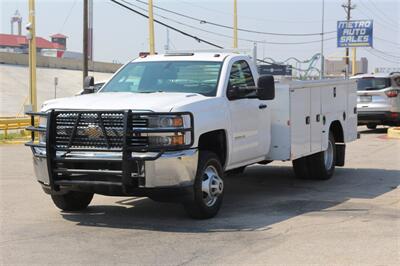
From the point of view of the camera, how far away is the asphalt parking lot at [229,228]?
6.01 metres

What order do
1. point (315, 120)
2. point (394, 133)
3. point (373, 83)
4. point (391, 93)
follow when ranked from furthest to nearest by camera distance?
point (373, 83), point (391, 93), point (394, 133), point (315, 120)

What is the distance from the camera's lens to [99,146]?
7.07 metres

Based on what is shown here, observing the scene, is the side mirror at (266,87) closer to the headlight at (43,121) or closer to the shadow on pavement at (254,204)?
the shadow on pavement at (254,204)

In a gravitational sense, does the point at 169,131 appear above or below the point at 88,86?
below

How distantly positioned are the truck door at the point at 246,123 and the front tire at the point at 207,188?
501 millimetres

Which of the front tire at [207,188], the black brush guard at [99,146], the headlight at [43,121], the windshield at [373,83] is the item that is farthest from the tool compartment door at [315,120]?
the windshield at [373,83]

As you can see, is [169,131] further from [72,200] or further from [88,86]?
[88,86]

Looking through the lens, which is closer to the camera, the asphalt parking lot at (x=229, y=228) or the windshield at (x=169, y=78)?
the asphalt parking lot at (x=229, y=228)

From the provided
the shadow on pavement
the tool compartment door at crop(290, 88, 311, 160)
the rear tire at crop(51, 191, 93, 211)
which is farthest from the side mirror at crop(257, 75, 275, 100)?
the rear tire at crop(51, 191, 93, 211)

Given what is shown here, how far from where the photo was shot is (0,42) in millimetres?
138875

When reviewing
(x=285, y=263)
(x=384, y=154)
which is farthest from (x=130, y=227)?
(x=384, y=154)

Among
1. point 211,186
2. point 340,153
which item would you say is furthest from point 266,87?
point 340,153

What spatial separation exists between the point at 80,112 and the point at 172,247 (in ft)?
6.27

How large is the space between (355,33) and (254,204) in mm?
48918
